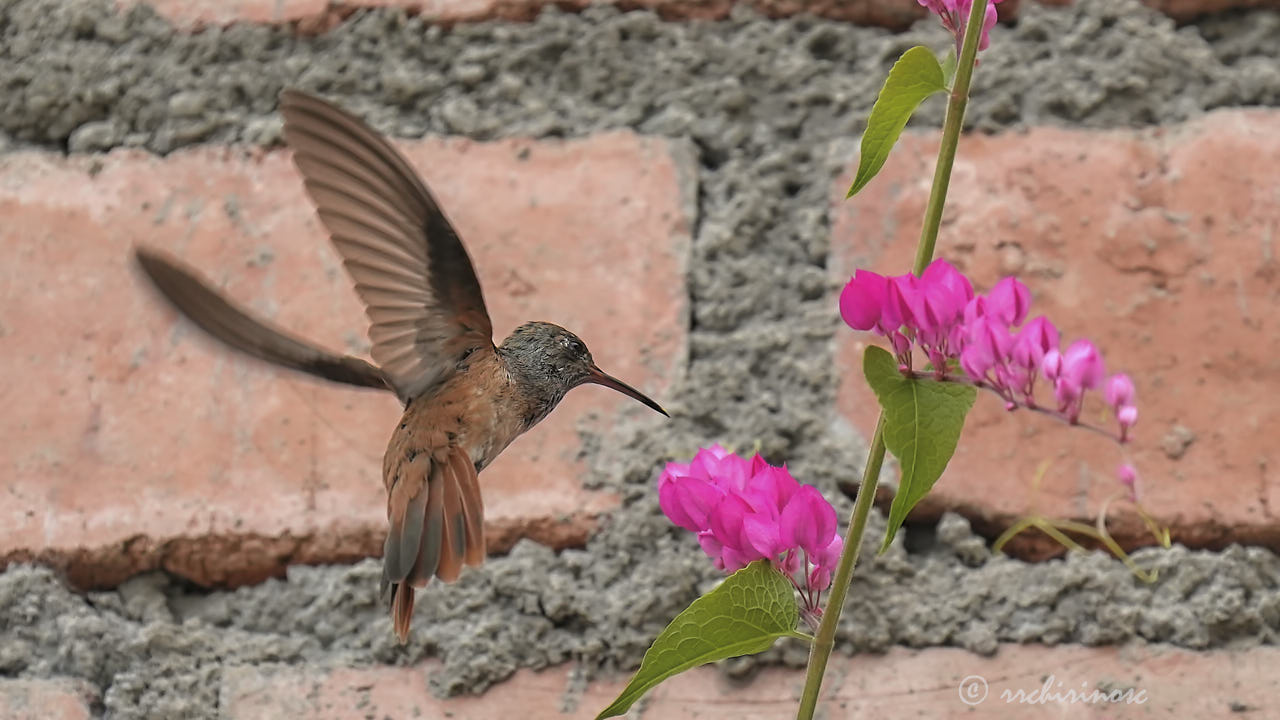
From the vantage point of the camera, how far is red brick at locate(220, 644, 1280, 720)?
0.97 meters

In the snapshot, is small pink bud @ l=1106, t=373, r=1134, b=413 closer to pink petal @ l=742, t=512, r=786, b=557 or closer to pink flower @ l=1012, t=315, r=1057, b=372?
pink flower @ l=1012, t=315, r=1057, b=372

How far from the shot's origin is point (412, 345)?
89 cm

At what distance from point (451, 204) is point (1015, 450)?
436 millimetres

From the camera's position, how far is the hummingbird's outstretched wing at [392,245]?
31.2 inches

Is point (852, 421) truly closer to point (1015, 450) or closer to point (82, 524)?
point (1015, 450)

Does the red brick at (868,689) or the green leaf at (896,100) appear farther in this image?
the red brick at (868,689)

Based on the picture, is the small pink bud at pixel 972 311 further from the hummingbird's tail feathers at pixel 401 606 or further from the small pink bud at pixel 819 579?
the hummingbird's tail feathers at pixel 401 606

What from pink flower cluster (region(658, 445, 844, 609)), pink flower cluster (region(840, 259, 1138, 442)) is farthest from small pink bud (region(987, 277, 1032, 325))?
pink flower cluster (region(658, 445, 844, 609))

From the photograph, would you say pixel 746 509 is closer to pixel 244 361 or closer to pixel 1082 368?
pixel 1082 368

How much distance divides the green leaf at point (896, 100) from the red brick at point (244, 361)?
341 mm

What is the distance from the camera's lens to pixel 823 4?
1.19 meters

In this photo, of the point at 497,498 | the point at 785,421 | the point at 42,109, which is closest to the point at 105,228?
the point at 42,109

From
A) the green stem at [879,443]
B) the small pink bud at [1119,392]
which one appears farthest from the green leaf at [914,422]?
the small pink bud at [1119,392]

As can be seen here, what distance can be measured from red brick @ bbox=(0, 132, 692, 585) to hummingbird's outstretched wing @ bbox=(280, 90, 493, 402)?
0.60ft
